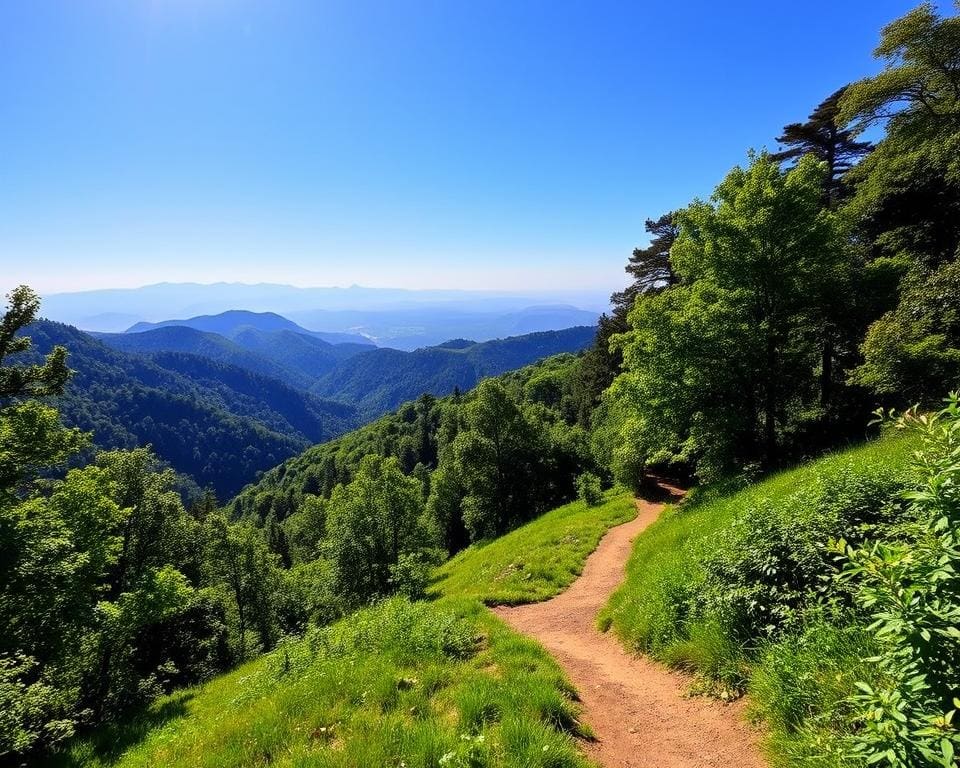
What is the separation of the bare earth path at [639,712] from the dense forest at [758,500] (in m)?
0.49

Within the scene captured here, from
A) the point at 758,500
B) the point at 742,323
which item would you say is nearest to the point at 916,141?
the point at 742,323

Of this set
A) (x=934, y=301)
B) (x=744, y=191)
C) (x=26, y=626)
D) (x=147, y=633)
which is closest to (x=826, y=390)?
(x=934, y=301)

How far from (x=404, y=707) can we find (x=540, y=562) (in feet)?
43.8

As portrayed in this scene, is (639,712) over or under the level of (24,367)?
under

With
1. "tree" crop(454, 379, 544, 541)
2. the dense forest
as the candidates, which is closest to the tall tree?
the dense forest

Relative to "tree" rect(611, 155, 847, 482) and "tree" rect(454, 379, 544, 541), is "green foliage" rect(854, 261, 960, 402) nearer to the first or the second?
"tree" rect(611, 155, 847, 482)

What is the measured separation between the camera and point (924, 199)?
22.0 m

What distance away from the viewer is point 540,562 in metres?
19.4

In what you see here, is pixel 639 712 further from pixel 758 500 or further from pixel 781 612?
pixel 758 500

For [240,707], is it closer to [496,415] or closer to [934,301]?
[934,301]

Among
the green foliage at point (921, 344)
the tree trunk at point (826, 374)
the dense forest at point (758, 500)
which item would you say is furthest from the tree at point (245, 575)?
the green foliage at point (921, 344)

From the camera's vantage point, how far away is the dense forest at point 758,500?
12.9ft

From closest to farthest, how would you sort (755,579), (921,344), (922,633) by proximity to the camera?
(922,633)
(755,579)
(921,344)

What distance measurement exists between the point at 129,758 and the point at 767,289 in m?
25.2
